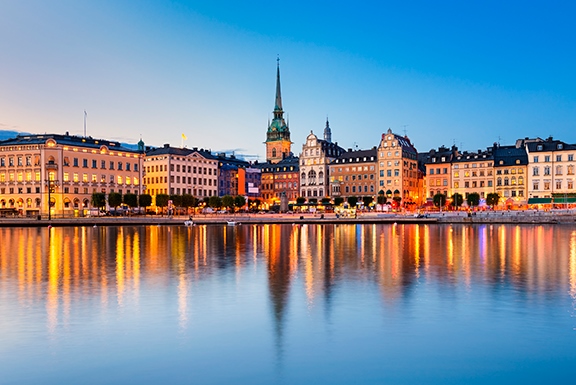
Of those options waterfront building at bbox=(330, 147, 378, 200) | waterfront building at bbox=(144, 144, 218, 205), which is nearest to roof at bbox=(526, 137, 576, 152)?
waterfront building at bbox=(330, 147, 378, 200)

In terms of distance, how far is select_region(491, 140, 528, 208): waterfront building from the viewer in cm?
10688

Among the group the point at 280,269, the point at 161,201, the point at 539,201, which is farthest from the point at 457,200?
the point at 280,269

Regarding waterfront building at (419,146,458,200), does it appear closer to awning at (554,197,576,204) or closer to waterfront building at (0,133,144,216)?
awning at (554,197,576,204)

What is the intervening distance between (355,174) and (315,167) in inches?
427

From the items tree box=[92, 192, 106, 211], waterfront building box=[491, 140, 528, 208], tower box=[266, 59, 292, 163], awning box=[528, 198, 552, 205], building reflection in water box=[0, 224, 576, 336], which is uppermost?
tower box=[266, 59, 292, 163]

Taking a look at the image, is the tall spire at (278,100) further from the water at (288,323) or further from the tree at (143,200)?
the water at (288,323)

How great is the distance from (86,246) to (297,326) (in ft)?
100

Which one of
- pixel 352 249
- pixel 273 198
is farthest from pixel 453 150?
pixel 352 249

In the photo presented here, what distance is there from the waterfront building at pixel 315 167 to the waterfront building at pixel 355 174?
6.03ft

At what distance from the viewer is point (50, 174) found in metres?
95.1

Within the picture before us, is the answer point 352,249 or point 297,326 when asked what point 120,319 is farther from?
point 352,249

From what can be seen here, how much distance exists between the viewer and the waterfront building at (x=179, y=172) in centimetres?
11906

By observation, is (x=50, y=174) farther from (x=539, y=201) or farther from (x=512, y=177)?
(x=539, y=201)

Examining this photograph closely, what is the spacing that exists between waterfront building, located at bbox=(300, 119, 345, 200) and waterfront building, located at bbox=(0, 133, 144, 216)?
49.8 m
